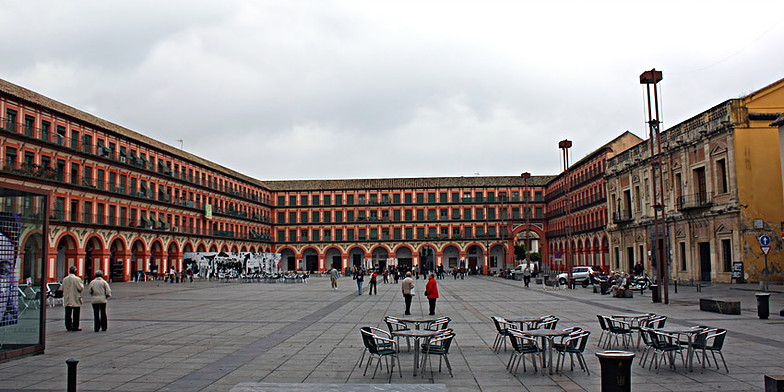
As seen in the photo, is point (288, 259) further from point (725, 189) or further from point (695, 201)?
Answer: point (725, 189)

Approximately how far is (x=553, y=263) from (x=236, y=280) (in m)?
43.4

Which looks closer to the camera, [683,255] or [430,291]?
[430,291]

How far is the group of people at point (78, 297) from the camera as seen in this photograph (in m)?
13.6

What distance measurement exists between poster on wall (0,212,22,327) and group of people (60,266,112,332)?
301 centimetres

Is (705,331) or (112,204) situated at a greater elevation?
(112,204)

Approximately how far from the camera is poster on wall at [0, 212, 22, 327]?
10.1 meters

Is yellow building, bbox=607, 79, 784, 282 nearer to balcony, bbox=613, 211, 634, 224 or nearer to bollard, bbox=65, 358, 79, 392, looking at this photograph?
balcony, bbox=613, 211, 634, 224

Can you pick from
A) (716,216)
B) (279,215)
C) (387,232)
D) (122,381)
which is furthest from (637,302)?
(279,215)

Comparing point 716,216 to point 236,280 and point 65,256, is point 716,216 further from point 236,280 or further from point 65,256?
point 65,256

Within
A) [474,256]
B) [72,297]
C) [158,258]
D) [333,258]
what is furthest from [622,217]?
[333,258]

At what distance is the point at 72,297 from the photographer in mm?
13836

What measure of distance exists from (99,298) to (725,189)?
100 ft

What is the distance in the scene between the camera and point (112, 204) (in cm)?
4478

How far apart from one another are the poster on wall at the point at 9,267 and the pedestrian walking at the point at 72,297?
122 inches
